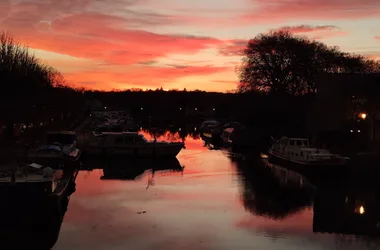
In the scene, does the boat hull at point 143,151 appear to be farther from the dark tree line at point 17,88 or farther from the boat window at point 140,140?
the dark tree line at point 17,88

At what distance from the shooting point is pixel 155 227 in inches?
691

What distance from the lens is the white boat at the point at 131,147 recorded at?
3744cm

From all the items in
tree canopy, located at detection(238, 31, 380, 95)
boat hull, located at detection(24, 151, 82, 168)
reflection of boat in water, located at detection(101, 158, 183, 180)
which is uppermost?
tree canopy, located at detection(238, 31, 380, 95)

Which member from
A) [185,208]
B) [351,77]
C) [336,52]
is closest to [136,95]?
[336,52]

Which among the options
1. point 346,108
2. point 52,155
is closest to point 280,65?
point 346,108

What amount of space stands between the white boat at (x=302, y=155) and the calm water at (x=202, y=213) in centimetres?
160

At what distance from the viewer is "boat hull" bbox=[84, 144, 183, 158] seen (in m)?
37.4

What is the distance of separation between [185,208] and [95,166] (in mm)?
14701

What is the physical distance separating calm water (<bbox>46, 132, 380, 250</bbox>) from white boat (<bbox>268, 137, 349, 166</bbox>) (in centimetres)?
160

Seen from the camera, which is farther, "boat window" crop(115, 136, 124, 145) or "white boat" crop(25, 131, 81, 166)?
"boat window" crop(115, 136, 124, 145)

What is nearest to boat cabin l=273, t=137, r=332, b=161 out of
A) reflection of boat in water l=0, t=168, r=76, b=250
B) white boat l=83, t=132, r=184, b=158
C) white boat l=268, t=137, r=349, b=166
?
white boat l=268, t=137, r=349, b=166

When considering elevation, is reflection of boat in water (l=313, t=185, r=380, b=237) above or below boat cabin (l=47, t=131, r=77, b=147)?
below

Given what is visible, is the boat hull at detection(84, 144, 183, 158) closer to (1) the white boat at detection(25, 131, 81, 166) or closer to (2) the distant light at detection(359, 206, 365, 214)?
(1) the white boat at detection(25, 131, 81, 166)

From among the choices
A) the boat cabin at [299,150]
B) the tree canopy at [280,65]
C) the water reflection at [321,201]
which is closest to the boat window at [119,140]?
the water reflection at [321,201]
